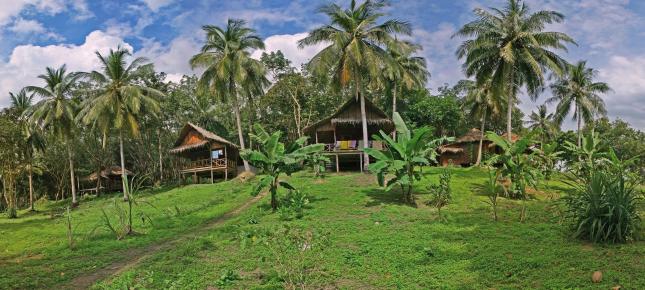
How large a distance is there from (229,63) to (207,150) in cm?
921

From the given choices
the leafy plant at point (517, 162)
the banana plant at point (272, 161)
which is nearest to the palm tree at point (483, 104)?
the leafy plant at point (517, 162)

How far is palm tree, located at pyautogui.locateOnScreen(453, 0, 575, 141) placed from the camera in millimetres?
25688

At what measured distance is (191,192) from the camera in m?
27.4

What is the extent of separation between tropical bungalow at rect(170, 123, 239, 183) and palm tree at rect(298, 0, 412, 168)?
1272cm

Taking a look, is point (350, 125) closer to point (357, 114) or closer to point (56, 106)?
point (357, 114)

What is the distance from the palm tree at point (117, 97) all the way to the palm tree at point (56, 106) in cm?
230

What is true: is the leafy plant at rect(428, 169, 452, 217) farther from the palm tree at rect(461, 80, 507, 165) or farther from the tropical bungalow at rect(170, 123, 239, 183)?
the tropical bungalow at rect(170, 123, 239, 183)

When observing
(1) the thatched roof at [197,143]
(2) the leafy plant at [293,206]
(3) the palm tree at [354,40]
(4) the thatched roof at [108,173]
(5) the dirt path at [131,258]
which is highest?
(3) the palm tree at [354,40]

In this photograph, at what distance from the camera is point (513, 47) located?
26.4 m

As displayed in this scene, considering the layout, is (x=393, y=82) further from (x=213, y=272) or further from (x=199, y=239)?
(x=213, y=272)

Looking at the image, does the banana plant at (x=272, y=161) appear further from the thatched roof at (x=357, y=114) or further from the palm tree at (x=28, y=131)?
the palm tree at (x=28, y=131)

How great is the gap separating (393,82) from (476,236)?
1087 inches

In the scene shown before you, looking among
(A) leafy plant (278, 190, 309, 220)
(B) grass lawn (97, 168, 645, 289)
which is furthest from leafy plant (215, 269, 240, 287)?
(A) leafy plant (278, 190, 309, 220)

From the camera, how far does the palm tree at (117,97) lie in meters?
29.9
